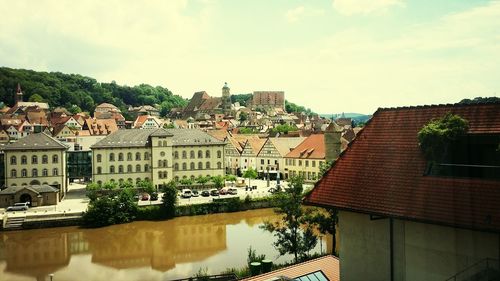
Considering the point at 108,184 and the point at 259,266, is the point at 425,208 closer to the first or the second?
the point at 259,266

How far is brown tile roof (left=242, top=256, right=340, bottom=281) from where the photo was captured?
9.37 metres

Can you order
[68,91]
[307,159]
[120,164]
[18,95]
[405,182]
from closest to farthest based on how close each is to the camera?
[405,182]
[120,164]
[307,159]
[18,95]
[68,91]

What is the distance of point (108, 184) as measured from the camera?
31.6 metres

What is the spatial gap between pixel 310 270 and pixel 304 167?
96.9 ft

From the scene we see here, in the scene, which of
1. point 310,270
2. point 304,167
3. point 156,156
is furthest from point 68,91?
point 310,270

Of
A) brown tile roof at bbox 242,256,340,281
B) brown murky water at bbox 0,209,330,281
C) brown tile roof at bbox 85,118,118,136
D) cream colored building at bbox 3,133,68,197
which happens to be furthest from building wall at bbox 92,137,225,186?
brown tile roof at bbox 85,118,118,136

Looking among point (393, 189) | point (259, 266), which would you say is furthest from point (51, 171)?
point (393, 189)

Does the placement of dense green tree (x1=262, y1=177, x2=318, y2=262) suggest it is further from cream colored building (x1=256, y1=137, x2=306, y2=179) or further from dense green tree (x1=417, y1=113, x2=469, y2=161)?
cream colored building (x1=256, y1=137, x2=306, y2=179)

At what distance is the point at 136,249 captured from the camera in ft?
71.5

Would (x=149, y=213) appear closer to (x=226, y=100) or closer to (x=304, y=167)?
(x=304, y=167)

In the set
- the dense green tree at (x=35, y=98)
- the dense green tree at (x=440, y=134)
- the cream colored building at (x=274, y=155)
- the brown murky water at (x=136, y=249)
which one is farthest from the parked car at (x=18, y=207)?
the dense green tree at (x=35, y=98)

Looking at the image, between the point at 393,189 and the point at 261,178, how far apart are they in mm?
37054

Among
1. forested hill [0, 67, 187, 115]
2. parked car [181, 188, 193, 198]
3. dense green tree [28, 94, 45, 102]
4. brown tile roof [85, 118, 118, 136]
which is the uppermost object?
forested hill [0, 67, 187, 115]

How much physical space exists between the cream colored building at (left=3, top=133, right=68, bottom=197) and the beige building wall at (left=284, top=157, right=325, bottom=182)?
59.0 ft
